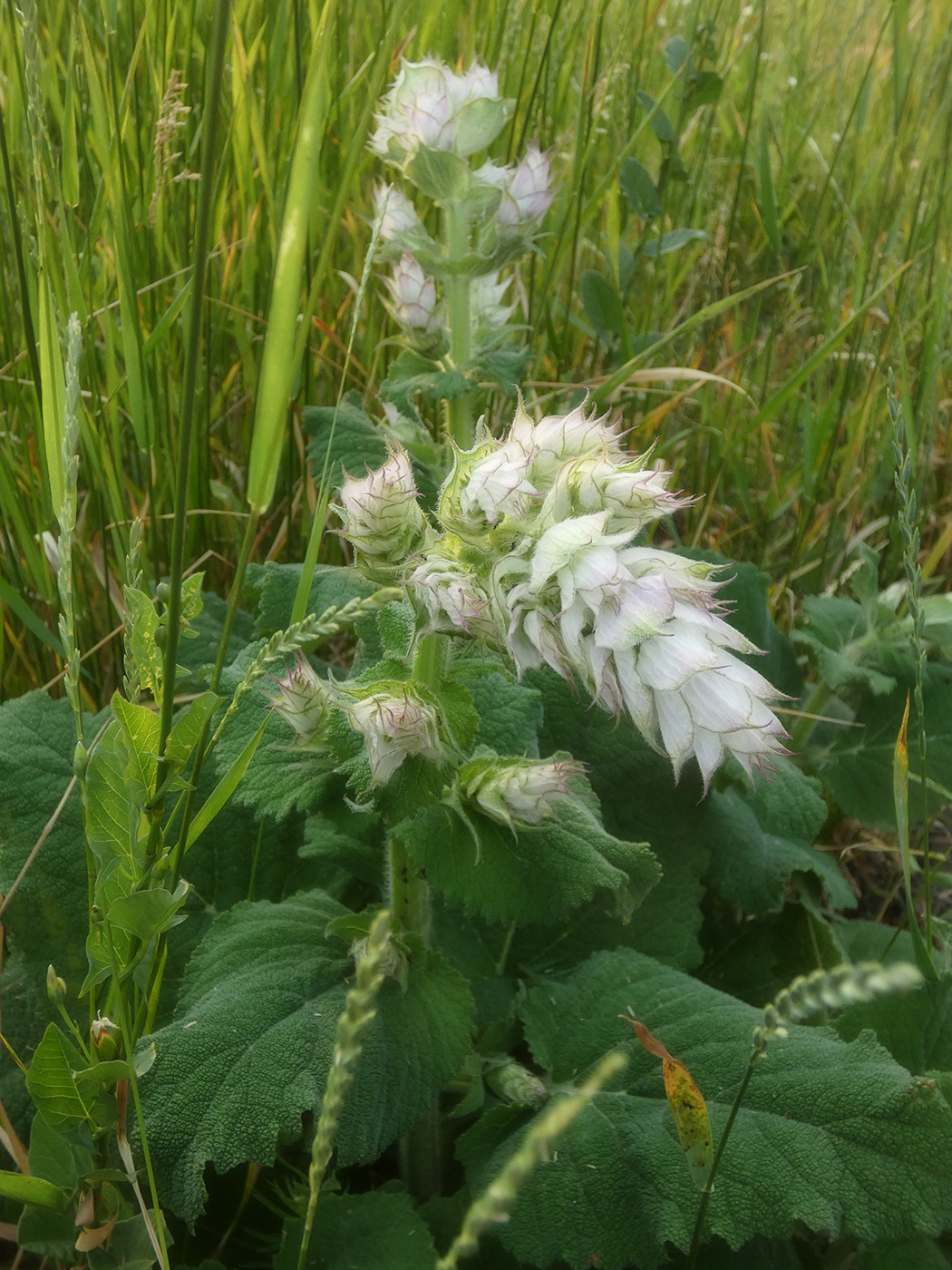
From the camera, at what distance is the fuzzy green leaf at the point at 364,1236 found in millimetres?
1198

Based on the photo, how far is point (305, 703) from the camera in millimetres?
1175

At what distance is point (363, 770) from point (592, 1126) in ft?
1.93

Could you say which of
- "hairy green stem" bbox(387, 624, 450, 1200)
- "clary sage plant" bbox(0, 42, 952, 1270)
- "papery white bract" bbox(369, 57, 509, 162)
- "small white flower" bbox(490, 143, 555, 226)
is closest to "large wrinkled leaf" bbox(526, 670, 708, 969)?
"clary sage plant" bbox(0, 42, 952, 1270)

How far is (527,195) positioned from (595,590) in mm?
1143

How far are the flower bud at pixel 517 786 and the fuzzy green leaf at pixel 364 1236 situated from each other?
1.67 feet

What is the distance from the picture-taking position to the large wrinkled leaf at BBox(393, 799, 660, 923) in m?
1.18

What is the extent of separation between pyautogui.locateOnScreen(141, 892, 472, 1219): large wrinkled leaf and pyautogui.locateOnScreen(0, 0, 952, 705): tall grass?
22.7 inches

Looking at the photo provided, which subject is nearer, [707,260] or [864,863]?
[864,863]

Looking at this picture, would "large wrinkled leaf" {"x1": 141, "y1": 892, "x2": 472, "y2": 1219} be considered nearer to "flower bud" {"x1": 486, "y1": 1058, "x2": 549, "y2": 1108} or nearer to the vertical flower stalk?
"flower bud" {"x1": 486, "y1": 1058, "x2": 549, "y2": 1108}

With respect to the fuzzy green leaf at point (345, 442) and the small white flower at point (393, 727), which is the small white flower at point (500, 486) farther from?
the fuzzy green leaf at point (345, 442)

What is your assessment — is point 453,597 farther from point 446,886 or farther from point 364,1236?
point 364,1236

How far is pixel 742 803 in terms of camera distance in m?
1.80

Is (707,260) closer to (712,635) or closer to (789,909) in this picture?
(789,909)

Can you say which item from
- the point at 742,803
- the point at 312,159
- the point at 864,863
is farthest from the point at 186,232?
the point at 864,863
